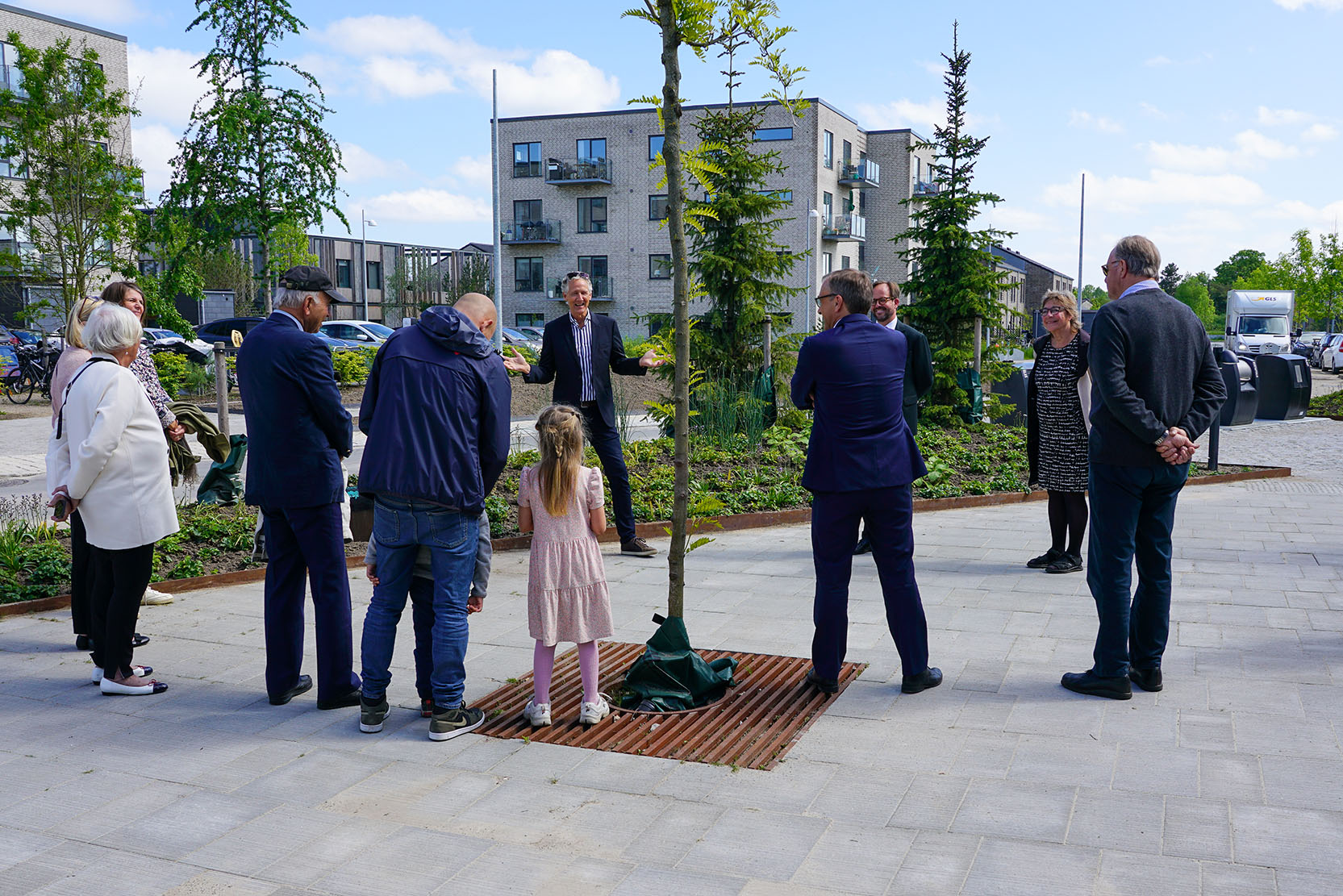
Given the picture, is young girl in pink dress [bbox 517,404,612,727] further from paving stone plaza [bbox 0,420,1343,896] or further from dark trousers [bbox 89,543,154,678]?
dark trousers [bbox 89,543,154,678]

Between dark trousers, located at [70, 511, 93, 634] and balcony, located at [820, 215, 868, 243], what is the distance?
52.1 metres

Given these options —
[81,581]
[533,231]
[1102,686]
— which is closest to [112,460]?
[81,581]

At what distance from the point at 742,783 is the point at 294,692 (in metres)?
2.25

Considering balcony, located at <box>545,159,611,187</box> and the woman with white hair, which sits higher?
balcony, located at <box>545,159,611,187</box>

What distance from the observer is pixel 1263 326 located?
143 feet

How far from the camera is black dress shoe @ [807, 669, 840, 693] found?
4859 mm

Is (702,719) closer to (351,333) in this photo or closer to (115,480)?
(115,480)

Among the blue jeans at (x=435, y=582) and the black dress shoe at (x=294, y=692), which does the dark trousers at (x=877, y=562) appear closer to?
the blue jeans at (x=435, y=582)

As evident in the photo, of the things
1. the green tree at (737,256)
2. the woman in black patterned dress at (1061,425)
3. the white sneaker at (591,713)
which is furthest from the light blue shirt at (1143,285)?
the green tree at (737,256)

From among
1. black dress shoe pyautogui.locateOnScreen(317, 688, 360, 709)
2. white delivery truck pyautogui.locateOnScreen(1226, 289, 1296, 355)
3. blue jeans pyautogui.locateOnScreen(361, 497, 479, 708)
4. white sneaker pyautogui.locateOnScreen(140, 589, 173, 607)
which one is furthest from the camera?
white delivery truck pyautogui.locateOnScreen(1226, 289, 1296, 355)

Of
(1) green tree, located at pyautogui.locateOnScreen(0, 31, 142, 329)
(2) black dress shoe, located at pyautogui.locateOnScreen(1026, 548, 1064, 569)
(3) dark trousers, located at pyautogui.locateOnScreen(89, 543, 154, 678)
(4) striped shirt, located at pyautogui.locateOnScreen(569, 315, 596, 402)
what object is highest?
(1) green tree, located at pyautogui.locateOnScreen(0, 31, 142, 329)

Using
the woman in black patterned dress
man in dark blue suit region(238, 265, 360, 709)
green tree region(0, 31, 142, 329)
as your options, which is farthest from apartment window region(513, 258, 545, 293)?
man in dark blue suit region(238, 265, 360, 709)

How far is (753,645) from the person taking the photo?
18.8 ft

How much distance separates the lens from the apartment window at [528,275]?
57.7m
